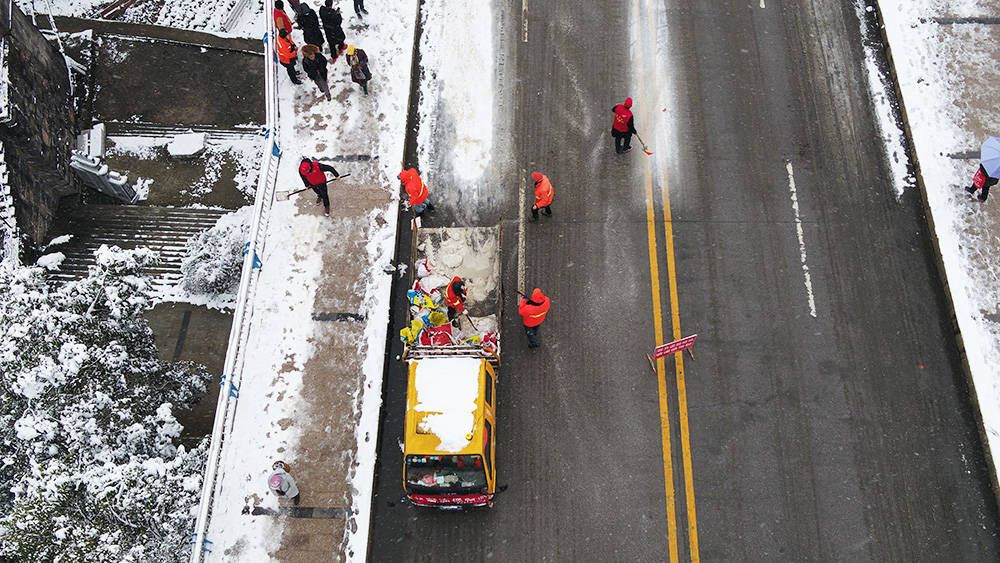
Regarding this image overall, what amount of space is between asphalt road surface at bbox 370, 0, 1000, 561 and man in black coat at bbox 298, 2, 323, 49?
454 centimetres

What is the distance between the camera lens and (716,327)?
49.4 feet

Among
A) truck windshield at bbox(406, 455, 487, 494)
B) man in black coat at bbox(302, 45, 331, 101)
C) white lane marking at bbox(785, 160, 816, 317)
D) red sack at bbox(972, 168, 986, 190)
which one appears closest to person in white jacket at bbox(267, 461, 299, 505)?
truck windshield at bbox(406, 455, 487, 494)

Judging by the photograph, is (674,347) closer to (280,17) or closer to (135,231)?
(280,17)

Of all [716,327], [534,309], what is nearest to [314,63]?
[534,309]

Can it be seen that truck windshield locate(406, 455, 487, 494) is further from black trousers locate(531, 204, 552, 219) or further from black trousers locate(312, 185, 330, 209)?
black trousers locate(312, 185, 330, 209)

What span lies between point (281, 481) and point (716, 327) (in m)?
8.92

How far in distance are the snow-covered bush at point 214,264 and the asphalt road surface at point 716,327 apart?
546 cm

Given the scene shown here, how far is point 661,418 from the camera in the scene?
46.7 feet

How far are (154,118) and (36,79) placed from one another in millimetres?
3075

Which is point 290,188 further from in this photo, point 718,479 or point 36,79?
point 718,479

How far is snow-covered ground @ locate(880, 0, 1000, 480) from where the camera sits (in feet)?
48.4

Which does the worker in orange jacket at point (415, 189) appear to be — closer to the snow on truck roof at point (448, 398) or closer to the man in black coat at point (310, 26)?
the snow on truck roof at point (448, 398)

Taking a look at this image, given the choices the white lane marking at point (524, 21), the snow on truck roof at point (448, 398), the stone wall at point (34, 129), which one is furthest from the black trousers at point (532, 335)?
the stone wall at point (34, 129)

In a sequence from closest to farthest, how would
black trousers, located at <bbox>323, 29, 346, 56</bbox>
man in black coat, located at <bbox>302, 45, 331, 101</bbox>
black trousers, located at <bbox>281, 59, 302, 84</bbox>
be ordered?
man in black coat, located at <bbox>302, 45, 331, 101</bbox>
black trousers, located at <bbox>281, 59, 302, 84</bbox>
black trousers, located at <bbox>323, 29, 346, 56</bbox>
